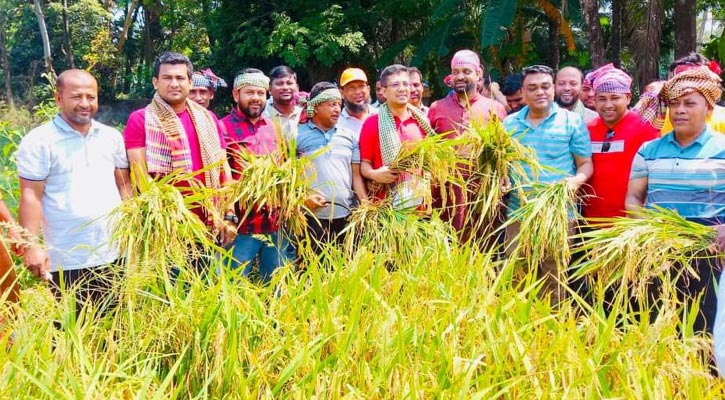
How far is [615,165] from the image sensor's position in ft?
12.3

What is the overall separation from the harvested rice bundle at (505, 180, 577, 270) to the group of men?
15 cm

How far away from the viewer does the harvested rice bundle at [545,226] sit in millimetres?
2955

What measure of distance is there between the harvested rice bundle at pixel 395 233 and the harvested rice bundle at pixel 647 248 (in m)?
0.63

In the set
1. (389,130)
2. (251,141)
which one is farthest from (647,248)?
(251,141)

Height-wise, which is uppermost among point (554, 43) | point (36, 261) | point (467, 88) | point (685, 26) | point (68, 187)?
point (554, 43)

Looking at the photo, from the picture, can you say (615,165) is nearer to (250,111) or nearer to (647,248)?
(647,248)

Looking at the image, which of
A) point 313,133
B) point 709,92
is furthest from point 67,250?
point 709,92

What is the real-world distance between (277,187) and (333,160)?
2.45ft

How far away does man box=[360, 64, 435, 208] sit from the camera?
3.73m

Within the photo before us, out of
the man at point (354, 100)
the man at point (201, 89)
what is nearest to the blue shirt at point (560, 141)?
the man at point (354, 100)

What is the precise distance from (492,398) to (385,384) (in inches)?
12.7

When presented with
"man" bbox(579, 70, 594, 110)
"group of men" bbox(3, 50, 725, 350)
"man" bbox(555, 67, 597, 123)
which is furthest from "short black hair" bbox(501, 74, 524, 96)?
"group of men" bbox(3, 50, 725, 350)

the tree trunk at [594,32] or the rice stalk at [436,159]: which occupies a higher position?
the tree trunk at [594,32]

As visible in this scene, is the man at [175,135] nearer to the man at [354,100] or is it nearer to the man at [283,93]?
the man at [283,93]
